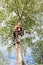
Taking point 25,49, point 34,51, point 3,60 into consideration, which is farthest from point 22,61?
point 3,60

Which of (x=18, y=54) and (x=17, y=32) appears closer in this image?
(x=17, y=32)

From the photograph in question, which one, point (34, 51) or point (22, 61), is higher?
point (34, 51)

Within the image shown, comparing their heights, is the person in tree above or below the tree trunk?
above

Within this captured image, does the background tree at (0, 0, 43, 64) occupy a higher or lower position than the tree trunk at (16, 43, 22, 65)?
higher

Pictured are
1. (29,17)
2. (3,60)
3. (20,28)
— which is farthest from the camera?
(3,60)

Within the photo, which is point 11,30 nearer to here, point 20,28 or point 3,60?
point 20,28

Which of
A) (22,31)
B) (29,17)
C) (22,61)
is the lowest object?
(22,61)

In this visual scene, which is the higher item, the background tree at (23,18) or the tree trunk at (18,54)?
the background tree at (23,18)

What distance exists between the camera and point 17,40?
7137 millimetres

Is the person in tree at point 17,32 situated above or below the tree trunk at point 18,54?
above

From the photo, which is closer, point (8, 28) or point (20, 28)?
point (20, 28)

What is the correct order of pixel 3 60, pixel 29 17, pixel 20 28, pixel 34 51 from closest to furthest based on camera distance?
pixel 20 28
pixel 29 17
pixel 34 51
pixel 3 60

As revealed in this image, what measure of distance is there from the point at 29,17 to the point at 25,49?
1.12 meters

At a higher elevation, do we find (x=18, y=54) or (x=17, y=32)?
(x=17, y=32)
